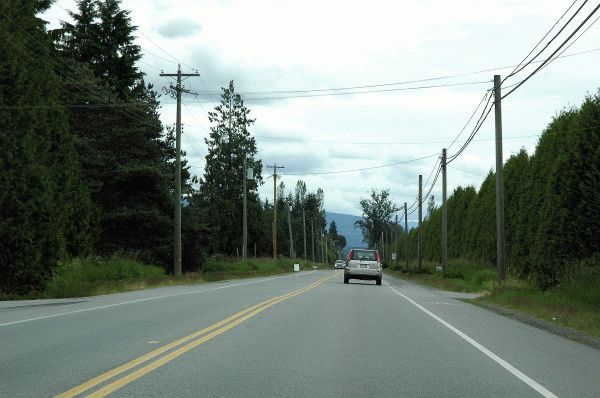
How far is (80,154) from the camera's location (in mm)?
Result: 48719

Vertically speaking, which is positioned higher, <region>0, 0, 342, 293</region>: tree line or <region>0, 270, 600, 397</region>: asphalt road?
<region>0, 0, 342, 293</region>: tree line

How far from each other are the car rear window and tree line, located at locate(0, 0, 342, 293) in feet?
40.9

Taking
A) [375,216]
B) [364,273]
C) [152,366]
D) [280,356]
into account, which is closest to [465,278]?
[364,273]

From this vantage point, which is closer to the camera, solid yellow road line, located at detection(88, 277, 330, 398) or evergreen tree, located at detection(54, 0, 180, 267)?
solid yellow road line, located at detection(88, 277, 330, 398)

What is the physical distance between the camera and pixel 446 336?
43.0 feet

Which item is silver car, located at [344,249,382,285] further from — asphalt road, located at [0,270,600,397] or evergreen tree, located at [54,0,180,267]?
asphalt road, located at [0,270,600,397]

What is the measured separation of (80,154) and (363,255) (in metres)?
21.3

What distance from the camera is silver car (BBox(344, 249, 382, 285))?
38.6 meters

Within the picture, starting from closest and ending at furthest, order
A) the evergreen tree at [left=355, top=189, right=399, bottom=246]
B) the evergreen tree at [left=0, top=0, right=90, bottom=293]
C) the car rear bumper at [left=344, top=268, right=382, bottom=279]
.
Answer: the evergreen tree at [left=0, top=0, right=90, bottom=293] < the car rear bumper at [left=344, top=268, right=382, bottom=279] < the evergreen tree at [left=355, top=189, right=399, bottom=246]

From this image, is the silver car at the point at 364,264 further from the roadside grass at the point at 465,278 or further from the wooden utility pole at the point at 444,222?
the wooden utility pole at the point at 444,222

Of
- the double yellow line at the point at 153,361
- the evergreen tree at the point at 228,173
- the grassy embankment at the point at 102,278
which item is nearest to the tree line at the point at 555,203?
the double yellow line at the point at 153,361

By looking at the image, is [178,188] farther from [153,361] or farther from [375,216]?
[375,216]

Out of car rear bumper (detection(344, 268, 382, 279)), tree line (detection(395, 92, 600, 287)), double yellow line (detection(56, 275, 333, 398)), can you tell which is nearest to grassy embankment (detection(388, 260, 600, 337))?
tree line (detection(395, 92, 600, 287))

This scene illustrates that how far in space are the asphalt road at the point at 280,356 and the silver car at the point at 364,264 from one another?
2148 centimetres
